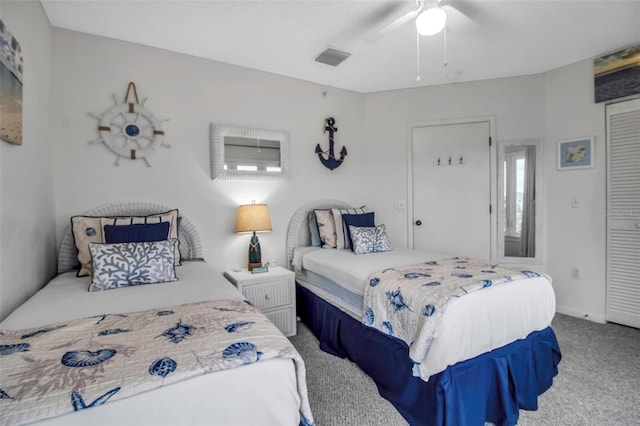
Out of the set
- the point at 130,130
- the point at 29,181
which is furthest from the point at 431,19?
the point at 29,181

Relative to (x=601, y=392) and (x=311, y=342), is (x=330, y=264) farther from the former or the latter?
(x=601, y=392)

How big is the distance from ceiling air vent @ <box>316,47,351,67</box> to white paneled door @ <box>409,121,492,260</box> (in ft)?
4.25

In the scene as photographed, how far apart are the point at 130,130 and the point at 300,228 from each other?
1.78 metres

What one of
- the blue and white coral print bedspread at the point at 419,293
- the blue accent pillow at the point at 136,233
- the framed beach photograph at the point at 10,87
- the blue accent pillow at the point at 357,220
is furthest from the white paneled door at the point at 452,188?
the framed beach photograph at the point at 10,87

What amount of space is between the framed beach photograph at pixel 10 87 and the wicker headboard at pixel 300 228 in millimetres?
2131

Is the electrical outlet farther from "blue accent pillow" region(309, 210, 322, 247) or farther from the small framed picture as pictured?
"blue accent pillow" region(309, 210, 322, 247)

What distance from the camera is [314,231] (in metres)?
3.20

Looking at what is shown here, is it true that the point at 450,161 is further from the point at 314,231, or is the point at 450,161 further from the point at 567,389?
the point at 567,389

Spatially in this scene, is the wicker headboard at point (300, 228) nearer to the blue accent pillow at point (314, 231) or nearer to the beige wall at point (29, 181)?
the blue accent pillow at point (314, 231)

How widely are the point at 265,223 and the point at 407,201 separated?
1.82 meters

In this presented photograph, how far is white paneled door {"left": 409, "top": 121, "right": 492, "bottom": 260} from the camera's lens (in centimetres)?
340

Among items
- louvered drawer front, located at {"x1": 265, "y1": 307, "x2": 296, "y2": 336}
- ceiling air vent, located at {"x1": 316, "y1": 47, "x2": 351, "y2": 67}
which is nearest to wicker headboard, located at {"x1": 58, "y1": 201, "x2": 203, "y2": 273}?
louvered drawer front, located at {"x1": 265, "y1": 307, "x2": 296, "y2": 336}

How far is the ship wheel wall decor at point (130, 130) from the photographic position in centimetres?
241

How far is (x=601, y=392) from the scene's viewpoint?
1.83 m
